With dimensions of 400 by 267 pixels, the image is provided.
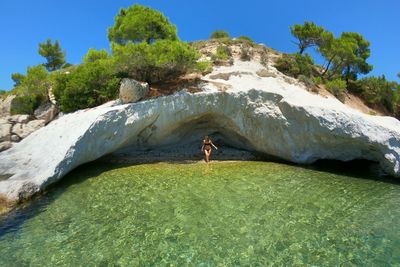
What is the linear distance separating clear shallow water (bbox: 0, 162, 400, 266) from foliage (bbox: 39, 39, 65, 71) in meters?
31.4

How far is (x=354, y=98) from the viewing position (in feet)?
107

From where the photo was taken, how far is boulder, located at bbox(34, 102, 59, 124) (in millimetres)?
21797

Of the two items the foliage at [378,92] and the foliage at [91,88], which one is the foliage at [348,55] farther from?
the foliage at [91,88]

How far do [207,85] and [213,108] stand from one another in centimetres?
139

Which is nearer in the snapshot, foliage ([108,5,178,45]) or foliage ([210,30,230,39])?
foliage ([108,5,178,45])

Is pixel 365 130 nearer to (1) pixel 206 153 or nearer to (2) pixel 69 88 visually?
(1) pixel 206 153

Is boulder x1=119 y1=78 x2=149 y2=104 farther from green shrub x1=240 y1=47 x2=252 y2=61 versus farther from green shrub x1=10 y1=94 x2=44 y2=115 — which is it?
green shrub x1=240 y1=47 x2=252 y2=61

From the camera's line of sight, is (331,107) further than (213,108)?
No

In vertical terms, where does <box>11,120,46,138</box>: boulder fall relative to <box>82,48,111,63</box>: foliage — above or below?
below

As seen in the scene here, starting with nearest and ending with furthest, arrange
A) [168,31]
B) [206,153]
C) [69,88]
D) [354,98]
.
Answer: [206,153] → [69,88] → [168,31] → [354,98]

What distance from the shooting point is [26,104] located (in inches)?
934

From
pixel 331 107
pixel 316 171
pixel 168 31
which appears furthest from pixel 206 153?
pixel 168 31

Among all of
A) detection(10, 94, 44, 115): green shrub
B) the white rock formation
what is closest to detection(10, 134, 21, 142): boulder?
the white rock formation

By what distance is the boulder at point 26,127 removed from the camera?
63.8 feet
